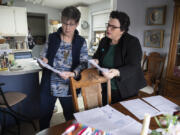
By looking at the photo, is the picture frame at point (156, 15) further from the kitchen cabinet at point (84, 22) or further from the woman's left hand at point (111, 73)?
the kitchen cabinet at point (84, 22)

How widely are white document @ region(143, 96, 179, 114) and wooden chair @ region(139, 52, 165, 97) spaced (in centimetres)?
127

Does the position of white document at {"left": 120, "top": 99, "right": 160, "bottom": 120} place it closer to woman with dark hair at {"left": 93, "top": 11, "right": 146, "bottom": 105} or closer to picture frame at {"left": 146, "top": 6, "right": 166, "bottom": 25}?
woman with dark hair at {"left": 93, "top": 11, "right": 146, "bottom": 105}

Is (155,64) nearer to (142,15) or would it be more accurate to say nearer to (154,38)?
(154,38)

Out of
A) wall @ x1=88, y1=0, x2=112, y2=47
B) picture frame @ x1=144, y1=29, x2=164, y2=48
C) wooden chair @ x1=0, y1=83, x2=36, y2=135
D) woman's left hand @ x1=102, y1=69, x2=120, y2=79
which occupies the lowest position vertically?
wooden chair @ x1=0, y1=83, x2=36, y2=135

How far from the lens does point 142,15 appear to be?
9.95 ft

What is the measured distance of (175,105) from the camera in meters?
1.16

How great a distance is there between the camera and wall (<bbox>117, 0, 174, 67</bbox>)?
8.89 feet

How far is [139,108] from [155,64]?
77.6 inches

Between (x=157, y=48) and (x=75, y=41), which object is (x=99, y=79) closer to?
(x=75, y=41)

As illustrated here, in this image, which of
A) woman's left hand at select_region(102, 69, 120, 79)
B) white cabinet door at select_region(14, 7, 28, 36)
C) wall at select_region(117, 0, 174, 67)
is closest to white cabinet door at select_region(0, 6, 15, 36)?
white cabinet door at select_region(14, 7, 28, 36)

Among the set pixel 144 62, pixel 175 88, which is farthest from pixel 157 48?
pixel 175 88

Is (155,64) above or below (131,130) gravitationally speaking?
above

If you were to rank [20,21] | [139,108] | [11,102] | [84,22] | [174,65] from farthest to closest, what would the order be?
1. [84,22]
2. [20,21]
3. [174,65]
4. [11,102]
5. [139,108]

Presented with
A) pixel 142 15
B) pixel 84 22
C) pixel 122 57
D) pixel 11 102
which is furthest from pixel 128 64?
pixel 84 22
